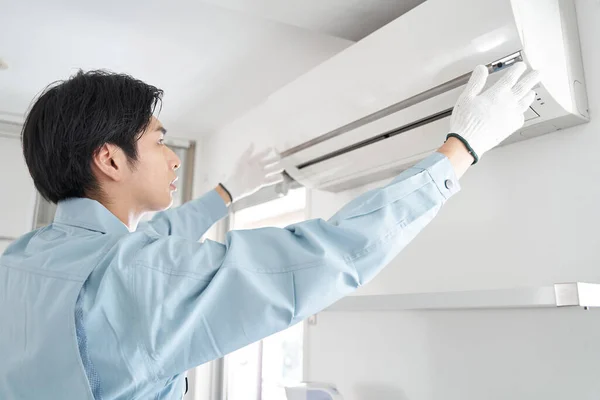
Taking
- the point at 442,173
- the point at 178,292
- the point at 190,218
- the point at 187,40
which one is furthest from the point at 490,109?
the point at 187,40

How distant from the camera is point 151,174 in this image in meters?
1.01

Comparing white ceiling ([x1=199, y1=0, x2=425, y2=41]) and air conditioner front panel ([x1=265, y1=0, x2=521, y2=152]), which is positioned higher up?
white ceiling ([x1=199, y1=0, x2=425, y2=41])

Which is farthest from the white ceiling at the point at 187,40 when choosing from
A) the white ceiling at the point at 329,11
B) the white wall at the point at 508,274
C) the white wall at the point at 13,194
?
the white wall at the point at 508,274

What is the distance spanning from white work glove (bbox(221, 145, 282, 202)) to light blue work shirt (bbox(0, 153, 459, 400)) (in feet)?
2.95

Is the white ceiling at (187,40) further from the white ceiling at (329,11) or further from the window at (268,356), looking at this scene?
the window at (268,356)

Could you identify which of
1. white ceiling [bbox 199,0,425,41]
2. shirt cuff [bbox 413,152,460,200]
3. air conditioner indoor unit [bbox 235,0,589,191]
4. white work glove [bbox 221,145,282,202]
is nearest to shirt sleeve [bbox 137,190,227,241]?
white work glove [bbox 221,145,282,202]

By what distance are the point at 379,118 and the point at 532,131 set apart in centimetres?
36

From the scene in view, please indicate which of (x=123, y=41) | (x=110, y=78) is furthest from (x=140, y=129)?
(x=123, y=41)

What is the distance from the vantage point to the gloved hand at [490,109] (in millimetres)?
886

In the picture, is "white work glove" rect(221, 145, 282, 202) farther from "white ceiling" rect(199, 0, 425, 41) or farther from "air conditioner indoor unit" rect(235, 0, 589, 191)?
"white ceiling" rect(199, 0, 425, 41)

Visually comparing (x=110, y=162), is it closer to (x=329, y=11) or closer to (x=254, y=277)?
(x=254, y=277)

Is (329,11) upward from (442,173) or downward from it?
upward

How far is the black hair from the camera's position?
0.92 metres

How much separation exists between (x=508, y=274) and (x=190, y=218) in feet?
2.81
